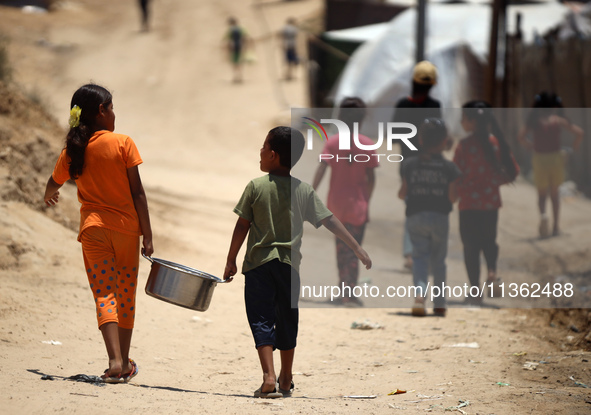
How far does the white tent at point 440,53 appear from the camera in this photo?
53.8 ft

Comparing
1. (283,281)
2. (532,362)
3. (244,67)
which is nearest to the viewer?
(283,281)

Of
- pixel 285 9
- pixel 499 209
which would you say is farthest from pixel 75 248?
pixel 285 9

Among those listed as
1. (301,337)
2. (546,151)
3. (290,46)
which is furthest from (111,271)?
(290,46)

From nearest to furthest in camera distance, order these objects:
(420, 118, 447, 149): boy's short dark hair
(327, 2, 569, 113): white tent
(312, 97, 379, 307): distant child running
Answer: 1. (420, 118, 447, 149): boy's short dark hair
2. (312, 97, 379, 307): distant child running
3. (327, 2, 569, 113): white tent

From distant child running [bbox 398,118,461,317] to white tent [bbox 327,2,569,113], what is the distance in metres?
9.99

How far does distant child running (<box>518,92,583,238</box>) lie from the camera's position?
24.9 feet

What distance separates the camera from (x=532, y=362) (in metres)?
4.92

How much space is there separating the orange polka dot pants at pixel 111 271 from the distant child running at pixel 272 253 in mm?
574

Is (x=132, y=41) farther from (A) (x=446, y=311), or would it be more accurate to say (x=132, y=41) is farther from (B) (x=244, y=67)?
(A) (x=446, y=311)

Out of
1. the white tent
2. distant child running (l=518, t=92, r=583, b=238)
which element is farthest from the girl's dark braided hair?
the white tent

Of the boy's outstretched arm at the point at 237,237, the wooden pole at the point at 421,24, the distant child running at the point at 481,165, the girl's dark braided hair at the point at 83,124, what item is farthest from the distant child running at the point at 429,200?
the wooden pole at the point at 421,24

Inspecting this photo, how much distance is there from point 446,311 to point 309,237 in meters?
2.19

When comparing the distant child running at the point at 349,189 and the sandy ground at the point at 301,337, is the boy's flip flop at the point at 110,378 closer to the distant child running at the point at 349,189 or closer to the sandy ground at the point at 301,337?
the sandy ground at the point at 301,337

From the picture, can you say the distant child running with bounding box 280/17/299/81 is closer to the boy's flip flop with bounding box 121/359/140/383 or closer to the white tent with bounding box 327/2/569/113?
the white tent with bounding box 327/2/569/113
